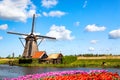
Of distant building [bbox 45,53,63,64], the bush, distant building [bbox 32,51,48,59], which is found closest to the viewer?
the bush

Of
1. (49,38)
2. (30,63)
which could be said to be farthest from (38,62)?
(49,38)

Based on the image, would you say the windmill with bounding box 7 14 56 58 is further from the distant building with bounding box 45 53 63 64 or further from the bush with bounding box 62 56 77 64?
the bush with bounding box 62 56 77 64

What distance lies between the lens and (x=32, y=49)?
70312 mm

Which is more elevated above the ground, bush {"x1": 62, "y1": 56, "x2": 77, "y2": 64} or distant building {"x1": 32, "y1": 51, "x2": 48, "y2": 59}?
distant building {"x1": 32, "y1": 51, "x2": 48, "y2": 59}

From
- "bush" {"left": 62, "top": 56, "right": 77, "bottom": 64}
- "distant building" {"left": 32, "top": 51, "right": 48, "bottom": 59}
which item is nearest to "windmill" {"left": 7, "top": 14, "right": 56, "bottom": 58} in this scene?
"distant building" {"left": 32, "top": 51, "right": 48, "bottom": 59}

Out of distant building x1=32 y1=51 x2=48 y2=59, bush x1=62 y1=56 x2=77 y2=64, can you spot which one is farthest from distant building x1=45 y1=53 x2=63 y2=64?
bush x1=62 y1=56 x2=77 y2=64

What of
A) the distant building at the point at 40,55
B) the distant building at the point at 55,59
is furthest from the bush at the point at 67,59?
the distant building at the point at 40,55

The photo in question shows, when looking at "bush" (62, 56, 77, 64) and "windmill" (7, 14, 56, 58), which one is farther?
"windmill" (7, 14, 56, 58)

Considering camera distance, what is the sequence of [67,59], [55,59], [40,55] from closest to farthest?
[67,59] < [55,59] < [40,55]

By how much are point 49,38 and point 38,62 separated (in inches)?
257

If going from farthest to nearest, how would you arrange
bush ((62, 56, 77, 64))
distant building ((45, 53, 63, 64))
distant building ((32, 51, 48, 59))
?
distant building ((32, 51, 48, 59)) < distant building ((45, 53, 63, 64)) < bush ((62, 56, 77, 64))

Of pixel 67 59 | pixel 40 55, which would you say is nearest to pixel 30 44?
pixel 40 55

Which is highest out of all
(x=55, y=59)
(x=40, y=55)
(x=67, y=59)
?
(x=40, y=55)

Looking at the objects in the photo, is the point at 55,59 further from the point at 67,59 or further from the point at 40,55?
the point at 67,59
